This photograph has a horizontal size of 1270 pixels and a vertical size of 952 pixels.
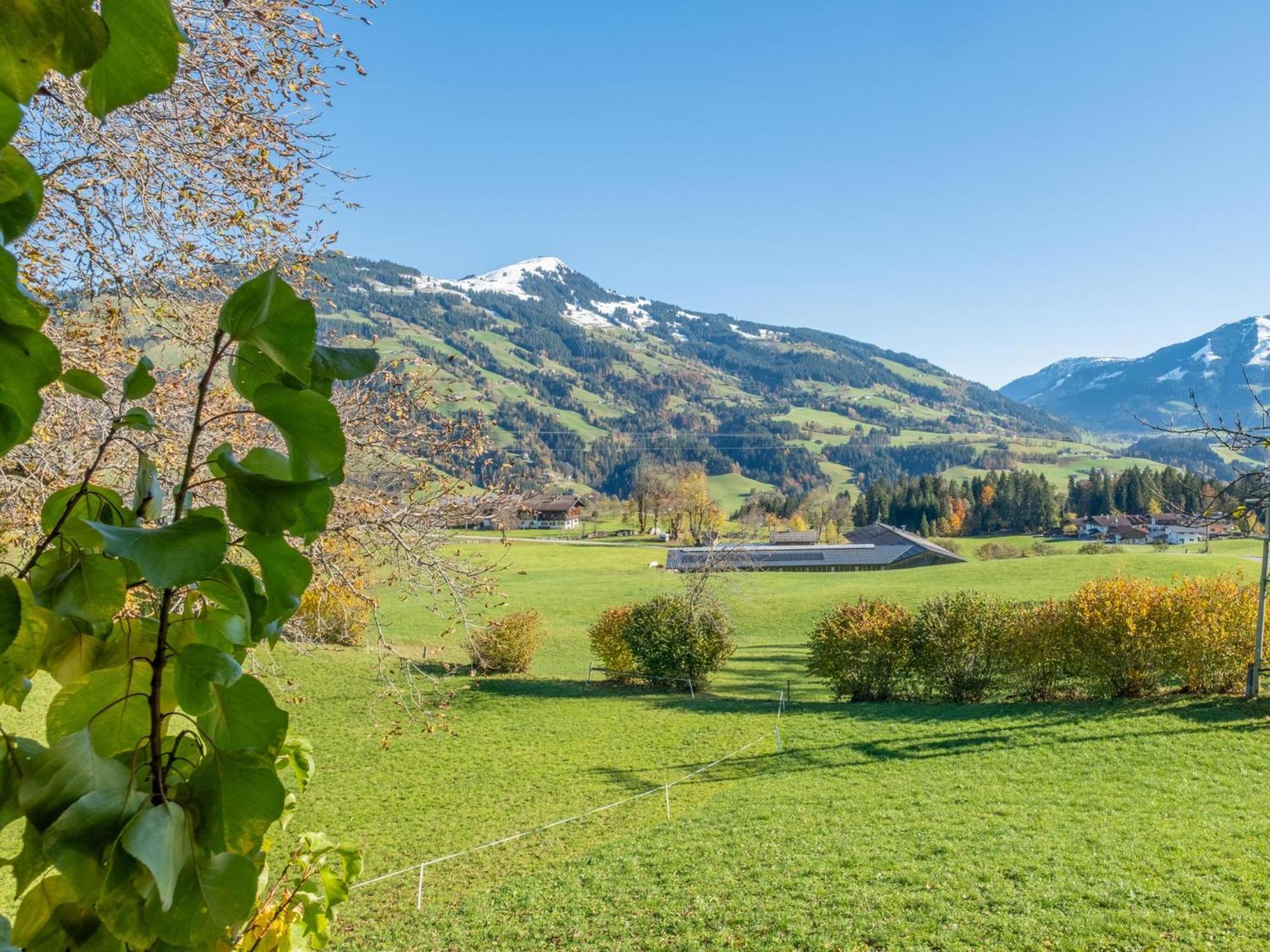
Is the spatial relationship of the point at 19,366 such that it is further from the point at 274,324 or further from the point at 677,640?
the point at 677,640

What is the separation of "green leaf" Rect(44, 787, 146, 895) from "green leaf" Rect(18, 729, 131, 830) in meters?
0.01

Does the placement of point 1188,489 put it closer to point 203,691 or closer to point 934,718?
point 203,691

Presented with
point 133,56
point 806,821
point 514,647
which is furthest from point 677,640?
point 133,56

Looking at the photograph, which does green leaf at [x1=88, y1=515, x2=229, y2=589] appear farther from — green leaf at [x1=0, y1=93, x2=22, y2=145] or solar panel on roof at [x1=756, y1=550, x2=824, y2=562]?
solar panel on roof at [x1=756, y1=550, x2=824, y2=562]

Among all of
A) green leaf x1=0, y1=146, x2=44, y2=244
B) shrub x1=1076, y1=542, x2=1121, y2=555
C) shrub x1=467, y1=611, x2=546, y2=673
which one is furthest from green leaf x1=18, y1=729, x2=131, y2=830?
shrub x1=1076, y1=542, x2=1121, y2=555

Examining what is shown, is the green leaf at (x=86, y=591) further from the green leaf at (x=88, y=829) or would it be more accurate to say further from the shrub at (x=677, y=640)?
the shrub at (x=677, y=640)

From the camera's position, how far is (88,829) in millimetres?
506

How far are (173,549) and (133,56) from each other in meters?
0.33

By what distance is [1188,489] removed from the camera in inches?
200

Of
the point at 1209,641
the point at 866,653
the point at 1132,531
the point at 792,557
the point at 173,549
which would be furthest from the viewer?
the point at 1132,531

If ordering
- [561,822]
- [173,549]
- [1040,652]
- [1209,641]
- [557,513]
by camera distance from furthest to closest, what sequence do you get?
[557,513] < [1040,652] < [1209,641] < [561,822] < [173,549]

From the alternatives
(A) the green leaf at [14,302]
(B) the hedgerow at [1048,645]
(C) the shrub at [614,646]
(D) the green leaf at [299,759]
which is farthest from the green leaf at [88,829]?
(C) the shrub at [614,646]

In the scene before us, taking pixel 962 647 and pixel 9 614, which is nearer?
pixel 9 614

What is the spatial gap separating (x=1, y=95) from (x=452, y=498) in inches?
260
